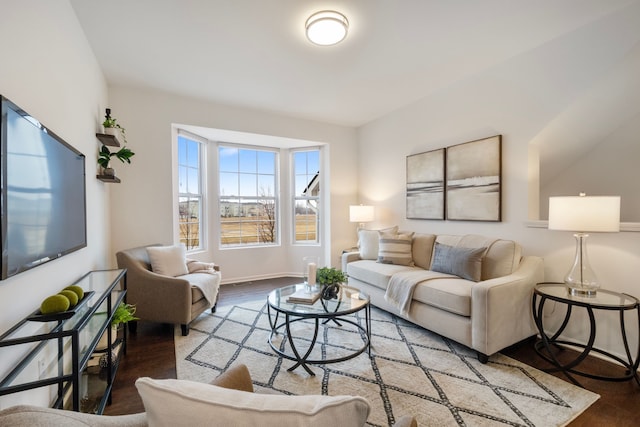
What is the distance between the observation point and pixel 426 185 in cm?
368

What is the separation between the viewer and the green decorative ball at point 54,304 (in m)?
1.30

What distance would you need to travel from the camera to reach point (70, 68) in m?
2.01

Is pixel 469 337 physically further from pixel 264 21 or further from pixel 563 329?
pixel 264 21

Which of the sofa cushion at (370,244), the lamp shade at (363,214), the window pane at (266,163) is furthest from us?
the window pane at (266,163)

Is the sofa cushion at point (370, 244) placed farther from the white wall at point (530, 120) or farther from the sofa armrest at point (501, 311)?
the sofa armrest at point (501, 311)

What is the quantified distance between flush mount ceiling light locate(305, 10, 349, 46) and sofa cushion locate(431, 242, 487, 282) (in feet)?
7.42

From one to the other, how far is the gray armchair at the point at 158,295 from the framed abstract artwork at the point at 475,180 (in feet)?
9.99

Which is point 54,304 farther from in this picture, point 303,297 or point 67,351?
point 303,297

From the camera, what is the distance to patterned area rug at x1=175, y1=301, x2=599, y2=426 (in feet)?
5.50

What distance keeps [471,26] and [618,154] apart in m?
1.96

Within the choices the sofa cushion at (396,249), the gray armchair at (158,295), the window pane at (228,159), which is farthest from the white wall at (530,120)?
the gray armchair at (158,295)

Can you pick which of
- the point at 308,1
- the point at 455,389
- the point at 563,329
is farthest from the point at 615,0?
the point at 455,389

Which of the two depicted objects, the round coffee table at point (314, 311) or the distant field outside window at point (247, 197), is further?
the distant field outside window at point (247, 197)

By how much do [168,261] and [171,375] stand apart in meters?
1.25
